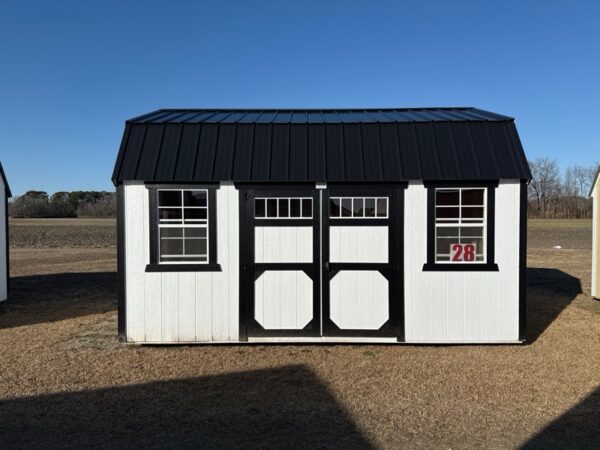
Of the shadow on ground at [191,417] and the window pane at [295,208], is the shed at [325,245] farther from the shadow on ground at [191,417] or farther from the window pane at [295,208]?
the shadow on ground at [191,417]

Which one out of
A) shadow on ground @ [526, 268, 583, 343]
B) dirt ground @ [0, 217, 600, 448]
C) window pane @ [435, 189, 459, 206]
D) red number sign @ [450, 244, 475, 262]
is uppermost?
window pane @ [435, 189, 459, 206]

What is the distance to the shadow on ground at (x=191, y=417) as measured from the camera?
4293 mm

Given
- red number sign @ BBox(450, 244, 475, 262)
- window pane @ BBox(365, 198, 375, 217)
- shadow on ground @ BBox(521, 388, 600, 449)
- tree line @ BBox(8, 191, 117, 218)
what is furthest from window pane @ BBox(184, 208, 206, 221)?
tree line @ BBox(8, 191, 117, 218)

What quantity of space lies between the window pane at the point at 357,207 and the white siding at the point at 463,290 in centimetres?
73

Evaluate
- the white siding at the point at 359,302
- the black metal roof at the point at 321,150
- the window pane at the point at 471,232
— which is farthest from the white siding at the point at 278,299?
the window pane at the point at 471,232

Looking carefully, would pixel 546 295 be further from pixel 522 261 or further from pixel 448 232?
pixel 448 232

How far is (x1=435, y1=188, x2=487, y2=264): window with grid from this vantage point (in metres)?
7.57

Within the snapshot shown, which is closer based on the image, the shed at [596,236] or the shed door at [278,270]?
the shed door at [278,270]

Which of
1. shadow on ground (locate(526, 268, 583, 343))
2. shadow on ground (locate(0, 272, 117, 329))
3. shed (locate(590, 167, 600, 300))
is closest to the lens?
shadow on ground (locate(526, 268, 583, 343))

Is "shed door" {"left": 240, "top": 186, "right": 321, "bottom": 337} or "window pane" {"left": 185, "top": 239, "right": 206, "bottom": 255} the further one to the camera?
"window pane" {"left": 185, "top": 239, "right": 206, "bottom": 255}

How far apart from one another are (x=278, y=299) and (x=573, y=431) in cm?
439

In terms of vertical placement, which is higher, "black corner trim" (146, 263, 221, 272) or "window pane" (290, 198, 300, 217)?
"window pane" (290, 198, 300, 217)

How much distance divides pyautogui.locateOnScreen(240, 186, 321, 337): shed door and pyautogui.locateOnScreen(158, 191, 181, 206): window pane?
1.09m

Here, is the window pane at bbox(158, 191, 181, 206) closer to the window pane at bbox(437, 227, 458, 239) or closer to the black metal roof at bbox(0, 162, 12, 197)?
the window pane at bbox(437, 227, 458, 239)
